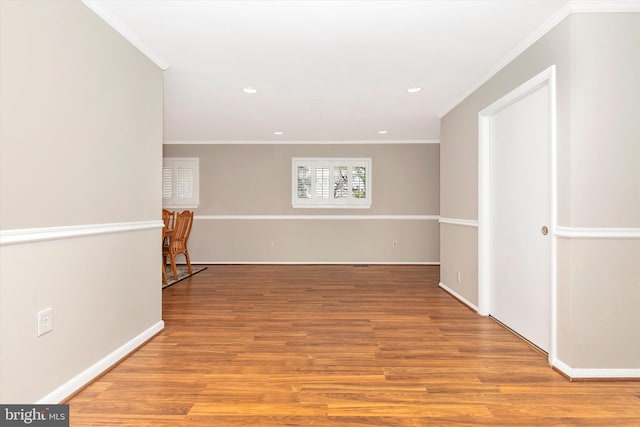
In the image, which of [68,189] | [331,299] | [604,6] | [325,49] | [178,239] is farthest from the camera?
[178,239]

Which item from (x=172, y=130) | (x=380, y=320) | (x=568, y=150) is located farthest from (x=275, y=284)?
(x=568, y=150)

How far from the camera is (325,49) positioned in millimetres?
2850

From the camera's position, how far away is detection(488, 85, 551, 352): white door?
2.64 m

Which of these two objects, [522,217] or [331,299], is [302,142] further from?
[522,217]

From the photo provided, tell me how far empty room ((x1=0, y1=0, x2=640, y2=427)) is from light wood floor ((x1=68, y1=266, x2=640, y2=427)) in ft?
0.05

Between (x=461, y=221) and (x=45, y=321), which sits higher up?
(x=461, y=221)

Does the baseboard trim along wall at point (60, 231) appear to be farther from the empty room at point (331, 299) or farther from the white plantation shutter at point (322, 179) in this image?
the white plantation shutter at point (322, 179)

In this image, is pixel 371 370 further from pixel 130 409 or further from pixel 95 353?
pixel 95 353

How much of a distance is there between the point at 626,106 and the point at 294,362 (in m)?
2.59

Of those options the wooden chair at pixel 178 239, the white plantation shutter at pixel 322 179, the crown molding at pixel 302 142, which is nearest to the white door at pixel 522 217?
the crown molding at pixel 302 142

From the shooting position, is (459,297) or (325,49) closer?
(325,49)

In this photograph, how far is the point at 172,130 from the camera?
5.95 m

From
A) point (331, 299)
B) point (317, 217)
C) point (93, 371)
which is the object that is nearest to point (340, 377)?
point (93, 371)

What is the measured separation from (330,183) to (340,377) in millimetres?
4893
